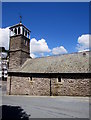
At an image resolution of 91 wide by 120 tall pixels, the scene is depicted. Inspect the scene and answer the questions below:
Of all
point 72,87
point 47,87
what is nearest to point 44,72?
point 47,87

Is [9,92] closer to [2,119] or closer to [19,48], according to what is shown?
[19,48]

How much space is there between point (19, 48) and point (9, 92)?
8125 millimetres

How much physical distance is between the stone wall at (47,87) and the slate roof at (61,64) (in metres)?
1.37

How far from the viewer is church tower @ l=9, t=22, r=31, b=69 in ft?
69.3

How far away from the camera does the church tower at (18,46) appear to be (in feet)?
69.3

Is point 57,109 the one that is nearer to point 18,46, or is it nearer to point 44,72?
point 44,72

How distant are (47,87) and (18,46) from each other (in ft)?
31.8

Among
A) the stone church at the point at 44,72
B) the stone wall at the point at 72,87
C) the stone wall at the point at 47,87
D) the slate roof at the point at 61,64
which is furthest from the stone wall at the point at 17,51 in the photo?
the stone wall at the point at 72,87

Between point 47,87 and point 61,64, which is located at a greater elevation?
point 61,64

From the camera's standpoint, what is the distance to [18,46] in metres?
21.4

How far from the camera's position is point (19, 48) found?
21188mm

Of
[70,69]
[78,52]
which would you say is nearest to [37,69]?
[70,69]

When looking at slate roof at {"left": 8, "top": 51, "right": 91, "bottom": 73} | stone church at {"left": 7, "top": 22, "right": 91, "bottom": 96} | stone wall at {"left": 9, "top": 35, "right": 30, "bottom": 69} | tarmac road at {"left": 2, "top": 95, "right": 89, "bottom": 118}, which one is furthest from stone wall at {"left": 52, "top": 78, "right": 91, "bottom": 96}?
stone wall at {"left": 9, "top": 35, "right": 30, "bottom": 69}

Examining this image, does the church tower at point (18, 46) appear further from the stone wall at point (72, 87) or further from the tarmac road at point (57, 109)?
the tarmac road at point (57, 109)
